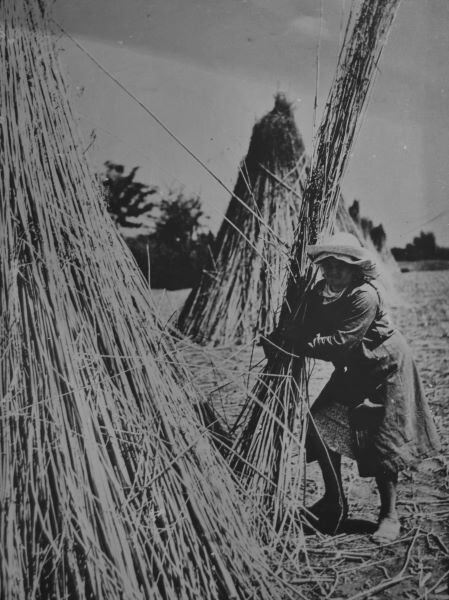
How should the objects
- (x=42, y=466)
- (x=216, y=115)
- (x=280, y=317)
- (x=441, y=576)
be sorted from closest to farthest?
(x=42, y=466), (x=441, y=576), (x=280, y=317), (x=216, y=115)

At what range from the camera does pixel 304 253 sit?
150cm

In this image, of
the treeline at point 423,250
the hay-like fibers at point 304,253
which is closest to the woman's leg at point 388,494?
the hay-like fibers at point 304,253

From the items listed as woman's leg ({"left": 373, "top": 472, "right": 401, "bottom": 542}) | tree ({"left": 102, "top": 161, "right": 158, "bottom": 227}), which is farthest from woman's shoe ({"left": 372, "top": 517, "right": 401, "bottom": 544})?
tree ({"left": 102, "top": 161, "right": 158, "bottom": 227})

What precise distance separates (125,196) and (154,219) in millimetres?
129

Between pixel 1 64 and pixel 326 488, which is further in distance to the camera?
pixel 326 488

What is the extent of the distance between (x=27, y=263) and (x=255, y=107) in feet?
3.13

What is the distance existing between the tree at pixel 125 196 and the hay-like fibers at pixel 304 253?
0.56m

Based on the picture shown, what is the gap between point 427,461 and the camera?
1638 millimetres

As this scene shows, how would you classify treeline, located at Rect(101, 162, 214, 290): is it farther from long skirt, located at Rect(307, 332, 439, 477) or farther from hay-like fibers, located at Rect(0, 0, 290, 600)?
long skirt, located at Rect(307, 332, 439, 477)

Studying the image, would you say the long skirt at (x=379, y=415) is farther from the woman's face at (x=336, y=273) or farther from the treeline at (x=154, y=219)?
the treeline at (x=154, y=219)

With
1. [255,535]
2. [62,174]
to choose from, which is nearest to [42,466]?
[255,535]

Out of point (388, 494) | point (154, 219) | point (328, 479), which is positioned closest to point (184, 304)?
point (154, 219)

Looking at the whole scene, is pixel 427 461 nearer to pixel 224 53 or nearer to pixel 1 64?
pixel 224 53

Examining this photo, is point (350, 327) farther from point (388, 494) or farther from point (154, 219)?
point (154, 219)
